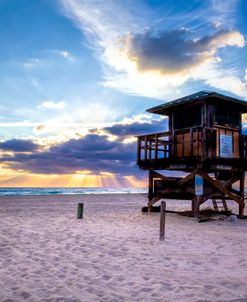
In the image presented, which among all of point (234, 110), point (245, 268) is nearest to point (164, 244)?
point (245, 268)

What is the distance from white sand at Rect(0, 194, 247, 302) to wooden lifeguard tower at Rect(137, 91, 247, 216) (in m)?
4.16

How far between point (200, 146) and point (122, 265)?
9.65 metres

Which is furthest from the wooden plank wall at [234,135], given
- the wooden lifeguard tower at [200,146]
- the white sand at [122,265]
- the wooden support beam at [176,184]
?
the white sand at [122,265]

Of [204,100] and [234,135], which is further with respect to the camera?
[234,135]

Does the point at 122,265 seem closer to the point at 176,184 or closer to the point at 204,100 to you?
the point at 176,184

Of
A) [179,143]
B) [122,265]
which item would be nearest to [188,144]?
[179,143]

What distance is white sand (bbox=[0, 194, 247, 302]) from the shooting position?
5.41 meters

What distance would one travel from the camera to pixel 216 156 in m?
15.6

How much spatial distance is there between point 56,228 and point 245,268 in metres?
8.31

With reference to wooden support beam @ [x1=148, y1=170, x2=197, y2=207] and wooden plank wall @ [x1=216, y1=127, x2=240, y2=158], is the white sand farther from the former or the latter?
wooden plank wall @ [x1=216, y1=127, x2=240, y2=158]

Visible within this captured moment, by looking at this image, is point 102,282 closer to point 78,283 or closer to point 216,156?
point 78,283

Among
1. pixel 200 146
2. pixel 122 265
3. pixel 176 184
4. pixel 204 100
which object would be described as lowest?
pixel 122 265

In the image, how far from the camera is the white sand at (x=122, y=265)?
17.7 feet

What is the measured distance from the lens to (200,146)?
611 inches
